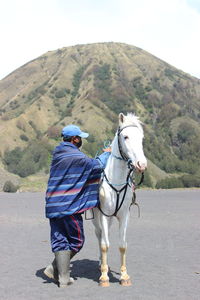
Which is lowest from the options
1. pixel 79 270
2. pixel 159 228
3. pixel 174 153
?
pixel 174 153

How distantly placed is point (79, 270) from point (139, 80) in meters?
111

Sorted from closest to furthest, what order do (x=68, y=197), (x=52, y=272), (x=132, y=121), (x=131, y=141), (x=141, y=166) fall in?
(x=141, y=166) → (x=131, y=141) → (x=132, y=121) → (x=68, y=197) → (x=52, y=272)

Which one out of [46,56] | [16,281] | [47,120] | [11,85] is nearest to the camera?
[16,281]

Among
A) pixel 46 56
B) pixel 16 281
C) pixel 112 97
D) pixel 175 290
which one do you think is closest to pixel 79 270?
pixel 16 281

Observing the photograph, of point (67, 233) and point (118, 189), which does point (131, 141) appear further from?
point (67, 233)

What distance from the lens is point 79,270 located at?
22.7 feet

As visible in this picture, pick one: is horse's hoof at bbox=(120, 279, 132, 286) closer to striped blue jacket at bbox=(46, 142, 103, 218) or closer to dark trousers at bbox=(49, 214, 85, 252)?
dark trousers at bbox=(49, 214, 85, 252)

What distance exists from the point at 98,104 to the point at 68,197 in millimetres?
76918

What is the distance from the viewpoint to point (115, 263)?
7.36m

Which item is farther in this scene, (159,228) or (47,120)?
(47,120)

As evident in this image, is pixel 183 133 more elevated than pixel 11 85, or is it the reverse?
pixel 11 85

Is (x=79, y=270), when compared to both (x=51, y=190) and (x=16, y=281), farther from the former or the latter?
(x=51, y=190)

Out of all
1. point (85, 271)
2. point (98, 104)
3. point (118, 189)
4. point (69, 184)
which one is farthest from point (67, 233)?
point (98, 104)

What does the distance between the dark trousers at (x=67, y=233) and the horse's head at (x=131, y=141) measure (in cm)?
123
